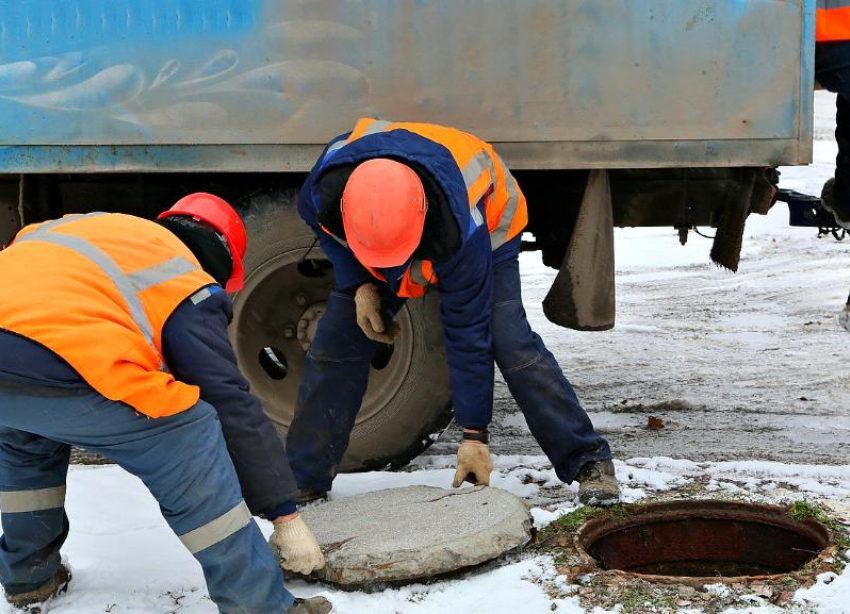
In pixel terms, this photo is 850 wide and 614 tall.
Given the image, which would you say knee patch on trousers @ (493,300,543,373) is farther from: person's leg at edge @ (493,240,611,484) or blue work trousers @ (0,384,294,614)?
blue work trousers @ (0,384,294,614)

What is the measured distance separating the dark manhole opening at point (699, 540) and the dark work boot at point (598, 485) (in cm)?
8

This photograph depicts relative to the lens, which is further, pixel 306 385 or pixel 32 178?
pixel 32 178

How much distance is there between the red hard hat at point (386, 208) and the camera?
359 cm

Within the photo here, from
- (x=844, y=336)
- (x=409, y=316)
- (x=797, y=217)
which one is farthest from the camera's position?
(x=844, y=336)

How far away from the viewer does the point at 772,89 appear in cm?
429

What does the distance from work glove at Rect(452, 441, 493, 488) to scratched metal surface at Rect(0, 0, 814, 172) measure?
1123mm

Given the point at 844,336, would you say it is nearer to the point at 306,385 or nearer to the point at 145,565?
the point at 306,385

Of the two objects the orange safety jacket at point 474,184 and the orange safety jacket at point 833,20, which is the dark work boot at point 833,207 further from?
the orange safety jacket at point 474,184

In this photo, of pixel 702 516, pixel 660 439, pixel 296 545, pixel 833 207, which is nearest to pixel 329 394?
pixel 296 545

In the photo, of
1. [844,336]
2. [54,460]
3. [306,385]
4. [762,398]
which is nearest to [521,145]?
[306,385]

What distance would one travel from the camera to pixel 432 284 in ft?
13.1

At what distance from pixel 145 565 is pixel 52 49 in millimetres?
1997

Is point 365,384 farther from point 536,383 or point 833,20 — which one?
point 833,20

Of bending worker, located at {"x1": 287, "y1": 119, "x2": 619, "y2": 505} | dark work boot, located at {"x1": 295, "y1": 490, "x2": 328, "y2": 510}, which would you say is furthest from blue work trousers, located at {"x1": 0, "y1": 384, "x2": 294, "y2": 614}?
dark work boot, located at {"x1": 295, "y1": 490, "x2": 328, "y2": 510}
